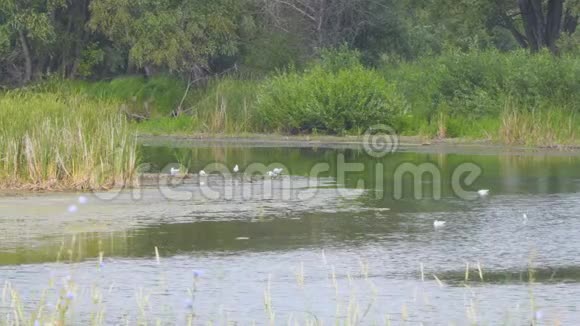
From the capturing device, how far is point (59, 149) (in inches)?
786

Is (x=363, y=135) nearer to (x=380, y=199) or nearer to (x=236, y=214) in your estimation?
(x=380, y=199)

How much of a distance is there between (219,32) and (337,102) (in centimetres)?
737

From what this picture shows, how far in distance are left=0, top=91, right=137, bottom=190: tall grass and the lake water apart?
0.46 metres

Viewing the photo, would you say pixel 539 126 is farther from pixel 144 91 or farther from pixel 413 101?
pixel 144 91

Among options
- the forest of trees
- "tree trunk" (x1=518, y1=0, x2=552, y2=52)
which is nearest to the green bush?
the forest of trees

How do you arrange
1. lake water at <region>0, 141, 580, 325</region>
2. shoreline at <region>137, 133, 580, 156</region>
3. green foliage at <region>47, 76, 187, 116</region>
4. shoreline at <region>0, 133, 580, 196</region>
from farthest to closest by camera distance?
1. green foliage at <region>47, 76, 187, 116</region>
2. shoreline at <region>137, 133, 580, 156</region>
3. shoreline at <region>0, 133, 580, 196</region>
4. lake water at <region>0, 141, 580, 325</region>

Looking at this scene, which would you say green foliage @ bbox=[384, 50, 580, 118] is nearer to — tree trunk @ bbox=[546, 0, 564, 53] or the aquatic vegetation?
tree trunk @ bbox=[546, 0, 564, 53]

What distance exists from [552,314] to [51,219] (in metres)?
8.30

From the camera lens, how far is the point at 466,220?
707 inches

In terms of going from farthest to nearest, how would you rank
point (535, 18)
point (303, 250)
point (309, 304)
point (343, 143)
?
point (535, 18), point (343, 143), point (303, 250), point (309, 304)

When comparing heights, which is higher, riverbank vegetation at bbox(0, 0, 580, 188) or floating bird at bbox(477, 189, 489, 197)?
riverbank vegetation at bbox(0, 0, 580, 188)

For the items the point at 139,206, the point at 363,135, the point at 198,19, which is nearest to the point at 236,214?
the point at 139,206

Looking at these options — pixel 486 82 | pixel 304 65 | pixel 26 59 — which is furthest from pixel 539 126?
pixel 26 59

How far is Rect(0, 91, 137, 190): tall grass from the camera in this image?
19.9 metres
